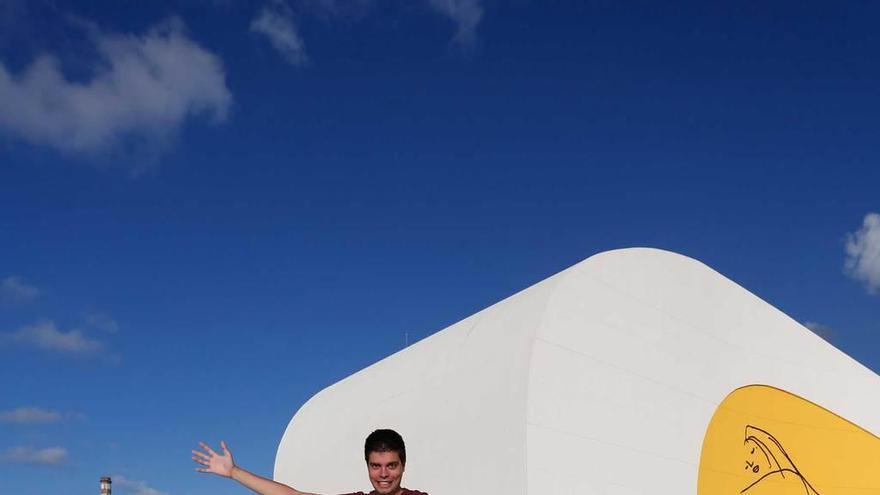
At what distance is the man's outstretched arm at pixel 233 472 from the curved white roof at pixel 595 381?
6301 mm

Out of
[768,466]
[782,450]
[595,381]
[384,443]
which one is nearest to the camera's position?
[384,443]

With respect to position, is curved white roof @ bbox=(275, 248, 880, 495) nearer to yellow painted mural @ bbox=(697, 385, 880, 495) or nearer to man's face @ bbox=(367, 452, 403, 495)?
yellow painted mural @ bbox=(697, 385, 880, 495)

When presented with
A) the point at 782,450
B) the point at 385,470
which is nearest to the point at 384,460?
the point at 385,470

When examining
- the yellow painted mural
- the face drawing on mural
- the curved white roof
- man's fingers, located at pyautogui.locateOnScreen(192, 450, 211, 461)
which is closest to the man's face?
man's fingers, located at pyautogui.locateOnScreen(192, 450, 211, 461)

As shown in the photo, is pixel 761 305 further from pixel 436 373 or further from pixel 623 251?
pixel 436 373

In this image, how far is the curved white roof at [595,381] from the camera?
1000 centimetres

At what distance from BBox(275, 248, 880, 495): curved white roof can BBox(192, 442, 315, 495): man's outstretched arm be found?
20.7 ft

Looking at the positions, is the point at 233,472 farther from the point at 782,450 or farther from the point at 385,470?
the point at 782,450

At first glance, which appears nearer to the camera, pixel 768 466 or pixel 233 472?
pixel 233 472

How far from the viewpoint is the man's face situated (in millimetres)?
3117

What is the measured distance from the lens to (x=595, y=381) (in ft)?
34.6

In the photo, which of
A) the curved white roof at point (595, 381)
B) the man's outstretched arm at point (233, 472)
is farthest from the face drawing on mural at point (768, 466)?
the man's outstretched arm at point (233, 472)

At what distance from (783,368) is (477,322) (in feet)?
15.9

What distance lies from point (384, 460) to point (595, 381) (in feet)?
25.4
